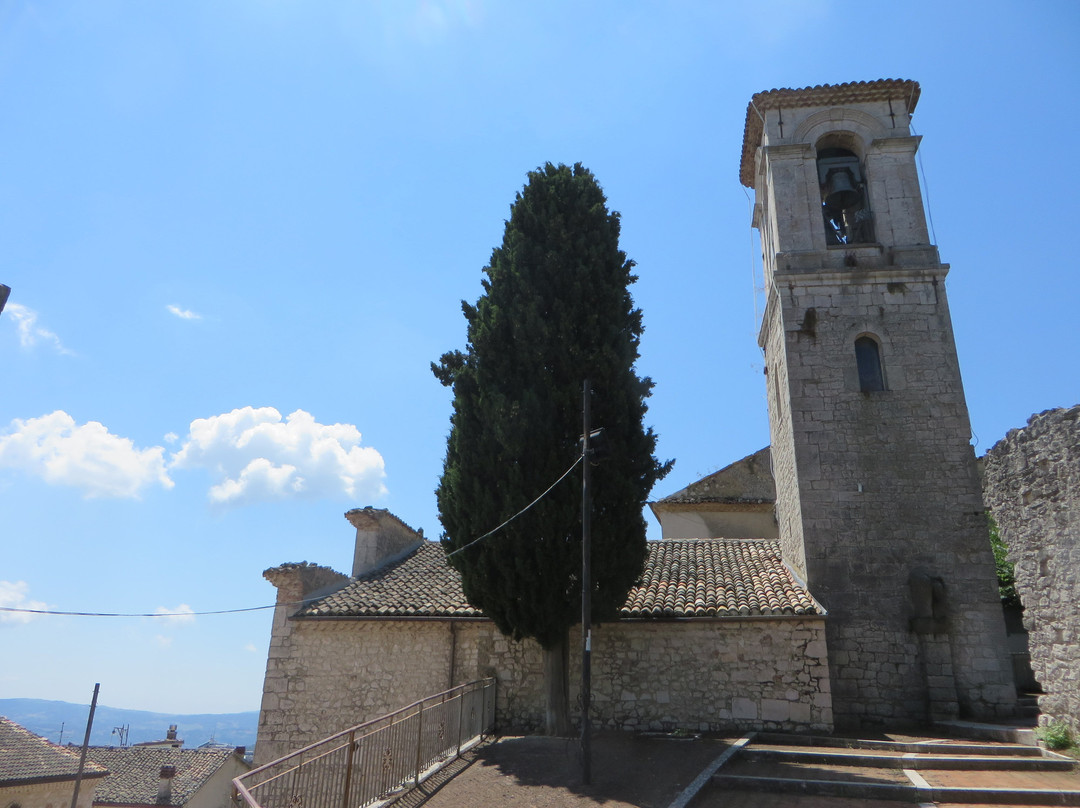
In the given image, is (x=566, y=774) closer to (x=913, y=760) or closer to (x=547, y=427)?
(x=913, y=760)

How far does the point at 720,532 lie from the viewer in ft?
71.2

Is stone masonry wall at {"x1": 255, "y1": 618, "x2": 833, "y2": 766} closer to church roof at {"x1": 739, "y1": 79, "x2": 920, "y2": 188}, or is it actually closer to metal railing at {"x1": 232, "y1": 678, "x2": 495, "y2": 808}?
metal railing at {"x1": 232, "y1": 678, "x2": 495, "y2": 808}

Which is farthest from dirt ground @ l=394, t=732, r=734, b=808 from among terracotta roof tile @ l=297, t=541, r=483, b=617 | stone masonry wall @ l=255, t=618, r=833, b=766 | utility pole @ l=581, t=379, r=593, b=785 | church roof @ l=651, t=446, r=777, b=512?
church roof @ l=651, t=446, r=777, b=512

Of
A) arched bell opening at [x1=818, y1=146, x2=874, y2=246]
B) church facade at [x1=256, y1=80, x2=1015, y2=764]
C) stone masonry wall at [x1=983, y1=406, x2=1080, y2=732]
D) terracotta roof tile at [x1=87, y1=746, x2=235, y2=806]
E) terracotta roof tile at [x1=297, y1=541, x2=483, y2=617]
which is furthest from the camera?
terracotta roof tile at [x1=87, y1=746, x2=235, y2=806]

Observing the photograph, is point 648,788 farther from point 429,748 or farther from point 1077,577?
point 1077,577

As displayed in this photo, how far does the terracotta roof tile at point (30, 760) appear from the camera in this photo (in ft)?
64.6

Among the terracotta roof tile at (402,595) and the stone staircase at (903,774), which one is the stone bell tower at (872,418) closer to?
the stone staircase at (903,774)

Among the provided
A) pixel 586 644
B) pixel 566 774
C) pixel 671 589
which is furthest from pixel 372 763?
pixel 671 589

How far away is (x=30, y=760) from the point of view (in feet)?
68.1

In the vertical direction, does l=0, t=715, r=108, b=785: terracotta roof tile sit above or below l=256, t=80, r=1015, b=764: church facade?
below

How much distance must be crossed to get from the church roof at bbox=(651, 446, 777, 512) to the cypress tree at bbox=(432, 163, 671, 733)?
9.04m

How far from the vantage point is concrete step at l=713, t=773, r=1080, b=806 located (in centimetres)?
802

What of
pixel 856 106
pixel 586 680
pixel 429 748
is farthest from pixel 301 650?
pixel 856 106

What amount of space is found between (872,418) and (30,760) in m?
25.3
